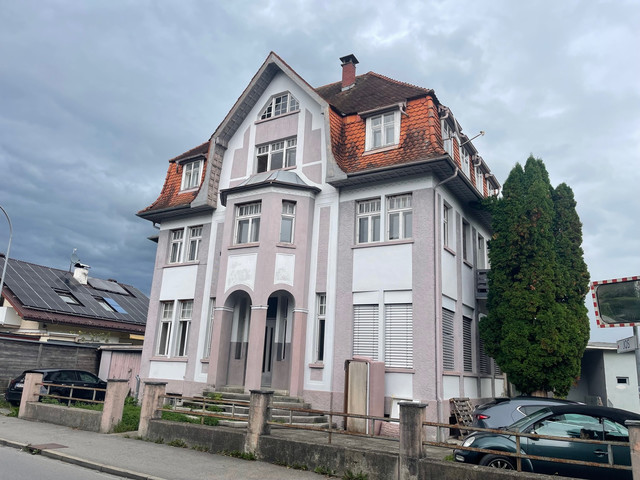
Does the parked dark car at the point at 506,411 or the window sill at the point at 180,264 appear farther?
the window sill at the point at 180,264

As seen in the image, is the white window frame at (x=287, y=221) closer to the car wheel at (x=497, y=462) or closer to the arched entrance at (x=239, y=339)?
the arched entrance at (x=239, y=339)

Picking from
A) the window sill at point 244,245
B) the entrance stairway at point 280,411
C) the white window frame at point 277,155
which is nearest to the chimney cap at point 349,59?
the white window frame at point 277,155

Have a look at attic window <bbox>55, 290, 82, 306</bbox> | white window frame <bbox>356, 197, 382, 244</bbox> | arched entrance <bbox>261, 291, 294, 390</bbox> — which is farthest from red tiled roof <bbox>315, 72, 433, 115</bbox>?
attic window <bbox>55, 290, 82, 306</bbox>

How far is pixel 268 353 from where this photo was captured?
17.0 metres

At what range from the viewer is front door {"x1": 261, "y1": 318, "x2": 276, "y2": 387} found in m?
16.7

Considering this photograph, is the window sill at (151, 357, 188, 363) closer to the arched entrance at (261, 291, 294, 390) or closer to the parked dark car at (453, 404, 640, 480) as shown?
the arched entrance at (261, 291, 294, 390)

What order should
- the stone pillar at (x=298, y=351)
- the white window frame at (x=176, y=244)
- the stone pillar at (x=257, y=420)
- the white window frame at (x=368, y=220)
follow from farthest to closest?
the white window frame at (x=176, y=244)
the white window frame at (x=368, y=220)
the stone pillar at (x=298, y=351)
the stone pillar at (x=257, y=420)

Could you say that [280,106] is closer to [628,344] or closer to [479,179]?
[479,179]

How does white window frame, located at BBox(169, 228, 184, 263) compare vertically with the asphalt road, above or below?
above

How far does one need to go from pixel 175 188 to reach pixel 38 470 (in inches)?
543

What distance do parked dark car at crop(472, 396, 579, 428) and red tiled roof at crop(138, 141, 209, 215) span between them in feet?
44.7

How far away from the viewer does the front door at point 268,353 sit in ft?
54.6

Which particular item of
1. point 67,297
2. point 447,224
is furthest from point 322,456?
point 67,297

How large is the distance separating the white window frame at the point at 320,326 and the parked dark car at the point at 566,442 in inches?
289
